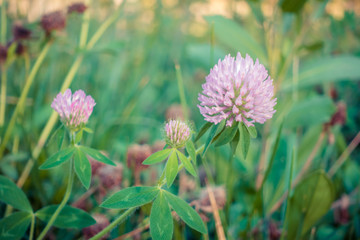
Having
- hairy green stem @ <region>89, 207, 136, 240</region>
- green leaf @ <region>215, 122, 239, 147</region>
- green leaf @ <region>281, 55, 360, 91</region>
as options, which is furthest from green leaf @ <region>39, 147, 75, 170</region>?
green leaf @ <region>281, 55, 360, 91</region>

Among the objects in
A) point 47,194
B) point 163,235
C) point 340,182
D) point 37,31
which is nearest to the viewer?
point 163,235

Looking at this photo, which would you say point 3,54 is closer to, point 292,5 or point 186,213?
→ point 186,213

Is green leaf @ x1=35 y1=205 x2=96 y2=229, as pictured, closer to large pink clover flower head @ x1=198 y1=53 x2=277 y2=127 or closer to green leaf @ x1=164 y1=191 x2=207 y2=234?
green leaf @ x1=164 y1=191 x2=207 y2=234

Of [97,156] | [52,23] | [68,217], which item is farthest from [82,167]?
[52,23]

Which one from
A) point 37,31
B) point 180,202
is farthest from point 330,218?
point 37,31

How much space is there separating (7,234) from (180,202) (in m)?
0.29

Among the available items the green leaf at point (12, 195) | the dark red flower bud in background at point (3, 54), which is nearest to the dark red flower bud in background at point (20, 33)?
the dark red flower bud in background at point (3, 54)

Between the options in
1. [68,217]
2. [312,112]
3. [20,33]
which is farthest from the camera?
[312,112]

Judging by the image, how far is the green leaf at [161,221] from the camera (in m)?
0.44

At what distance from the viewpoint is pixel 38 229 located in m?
0.69

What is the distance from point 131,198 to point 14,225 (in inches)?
9.4

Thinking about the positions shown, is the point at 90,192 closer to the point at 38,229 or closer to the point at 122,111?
the point at 38,229

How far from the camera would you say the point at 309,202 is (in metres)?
0.76

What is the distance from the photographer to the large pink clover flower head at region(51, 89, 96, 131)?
0.49 m
